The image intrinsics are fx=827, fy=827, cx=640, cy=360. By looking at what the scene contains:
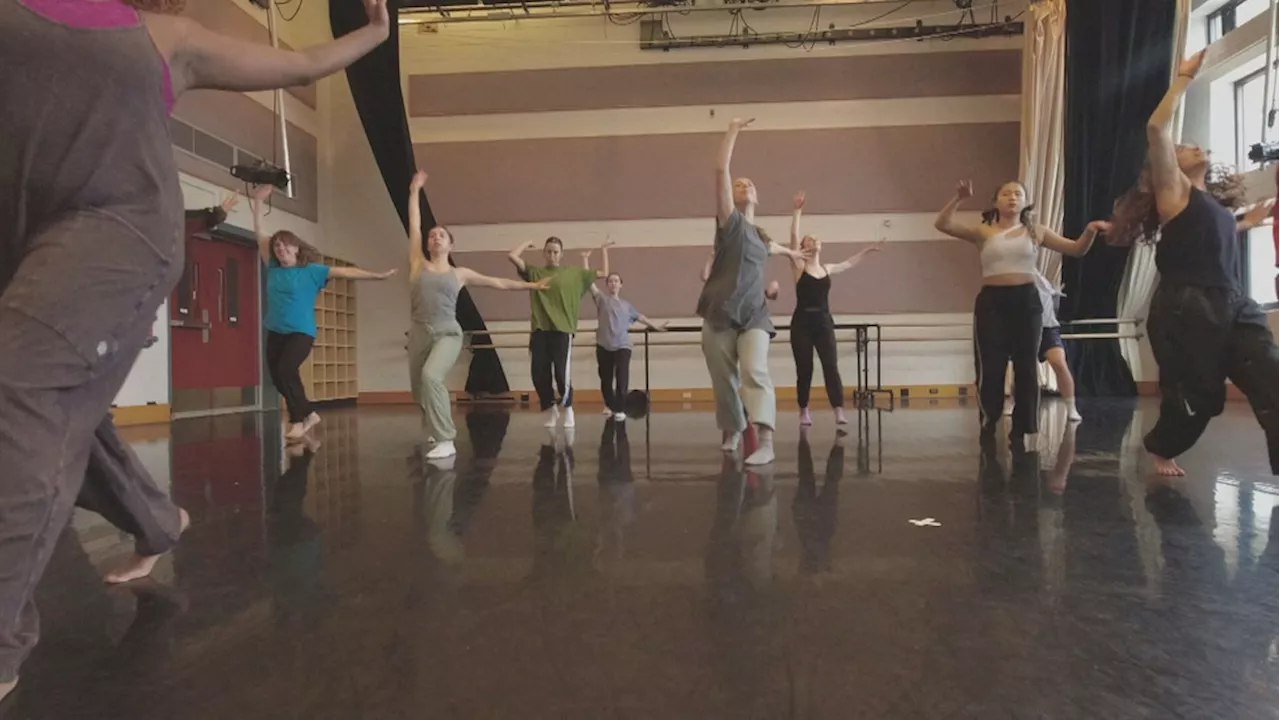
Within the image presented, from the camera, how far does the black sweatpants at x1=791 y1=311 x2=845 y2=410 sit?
19.9ft

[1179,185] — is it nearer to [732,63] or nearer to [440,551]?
[440,551]

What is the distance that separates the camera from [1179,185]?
3.12m

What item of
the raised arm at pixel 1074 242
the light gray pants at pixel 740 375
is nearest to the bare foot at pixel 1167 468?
the raised arm at pixel 1074 242

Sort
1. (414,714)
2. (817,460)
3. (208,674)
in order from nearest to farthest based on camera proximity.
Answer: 1. (414,714)
2. (208,674)
3. (817,460)

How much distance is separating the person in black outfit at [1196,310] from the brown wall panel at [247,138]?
6.57 metres

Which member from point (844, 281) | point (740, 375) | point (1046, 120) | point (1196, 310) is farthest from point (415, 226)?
point (1046, 120)

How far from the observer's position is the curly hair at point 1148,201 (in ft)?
10.9

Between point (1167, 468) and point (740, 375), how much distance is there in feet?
5.91

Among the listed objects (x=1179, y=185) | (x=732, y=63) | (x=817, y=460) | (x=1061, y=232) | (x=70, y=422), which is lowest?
(x=817, y=460)

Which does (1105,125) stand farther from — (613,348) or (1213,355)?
(1213,355)

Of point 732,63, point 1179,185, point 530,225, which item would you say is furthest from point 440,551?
point 732,63

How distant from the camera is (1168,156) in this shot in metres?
3.09

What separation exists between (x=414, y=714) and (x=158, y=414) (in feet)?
24.9

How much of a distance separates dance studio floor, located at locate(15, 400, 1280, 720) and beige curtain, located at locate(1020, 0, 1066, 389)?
659 cm
